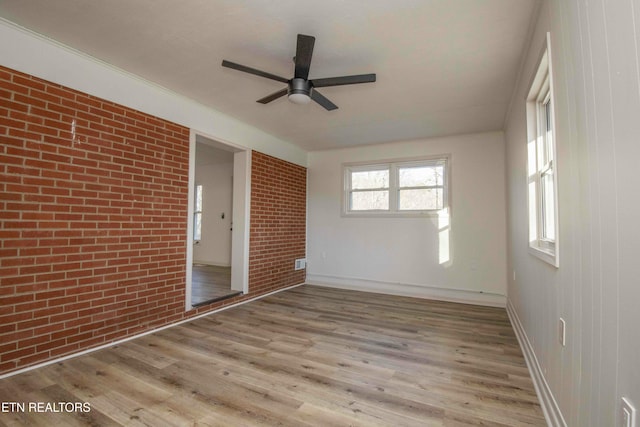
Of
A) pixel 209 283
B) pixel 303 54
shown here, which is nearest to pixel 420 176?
pixel 303 54

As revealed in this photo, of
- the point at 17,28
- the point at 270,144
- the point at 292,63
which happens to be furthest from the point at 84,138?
the point at 270,144

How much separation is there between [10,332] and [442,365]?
3242 millimetres

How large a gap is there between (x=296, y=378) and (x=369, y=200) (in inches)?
140

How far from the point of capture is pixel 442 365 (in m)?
2.34

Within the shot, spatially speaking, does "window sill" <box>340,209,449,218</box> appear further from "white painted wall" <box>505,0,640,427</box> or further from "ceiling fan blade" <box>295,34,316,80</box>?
"ceiling fan blade" <box>295,34,316,80</box>

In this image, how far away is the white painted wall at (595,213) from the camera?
86cm

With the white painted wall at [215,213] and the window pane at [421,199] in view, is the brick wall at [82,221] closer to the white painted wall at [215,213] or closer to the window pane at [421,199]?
the window pane at [421,199]

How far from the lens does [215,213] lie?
7070mm

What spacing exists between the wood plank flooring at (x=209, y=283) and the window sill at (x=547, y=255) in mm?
3441

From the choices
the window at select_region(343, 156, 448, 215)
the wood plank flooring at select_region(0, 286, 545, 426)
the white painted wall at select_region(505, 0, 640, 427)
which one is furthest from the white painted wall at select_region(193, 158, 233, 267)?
the white painted wall at select_region(505, 0, 640, 427)

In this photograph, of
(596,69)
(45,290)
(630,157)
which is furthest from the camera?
(45,290)

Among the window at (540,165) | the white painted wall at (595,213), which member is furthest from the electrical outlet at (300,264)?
→ the white painted wall at (595,213)

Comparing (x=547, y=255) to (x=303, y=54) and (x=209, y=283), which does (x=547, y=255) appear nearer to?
(x=303, y=54)

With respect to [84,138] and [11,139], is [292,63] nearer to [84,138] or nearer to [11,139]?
[84,138]
